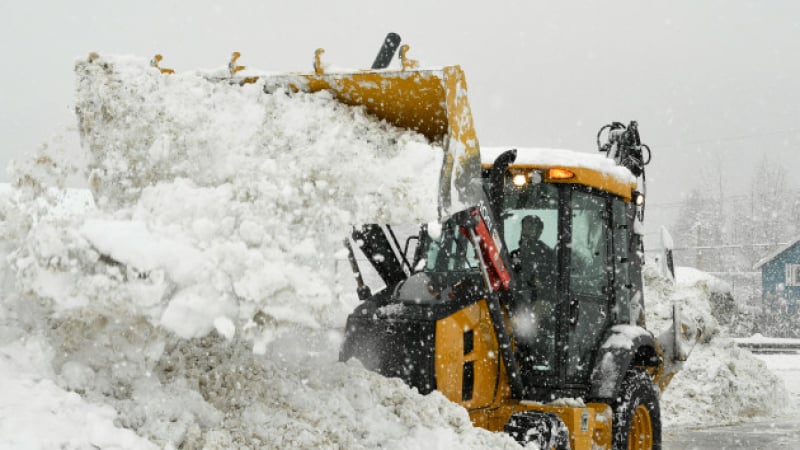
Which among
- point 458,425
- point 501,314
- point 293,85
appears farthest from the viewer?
point 501,314

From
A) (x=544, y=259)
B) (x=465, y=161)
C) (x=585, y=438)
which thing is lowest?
(x=585, y=438)

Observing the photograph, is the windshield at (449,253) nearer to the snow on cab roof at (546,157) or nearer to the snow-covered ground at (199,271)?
the snow on cab roof at (546,157)

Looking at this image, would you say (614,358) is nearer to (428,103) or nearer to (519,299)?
(519,299)

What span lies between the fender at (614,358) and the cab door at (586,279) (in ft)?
0.24

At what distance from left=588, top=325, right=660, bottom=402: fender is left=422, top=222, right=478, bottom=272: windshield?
1068 mm

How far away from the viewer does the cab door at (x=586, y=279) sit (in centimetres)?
494

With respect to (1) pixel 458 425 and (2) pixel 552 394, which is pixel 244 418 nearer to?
(1) pixel 458 425

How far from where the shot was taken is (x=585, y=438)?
4.72 m

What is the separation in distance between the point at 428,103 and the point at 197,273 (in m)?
1.54

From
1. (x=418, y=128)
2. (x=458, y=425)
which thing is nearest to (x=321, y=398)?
(x=458, y=425)

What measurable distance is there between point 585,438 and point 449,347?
3.68 feet

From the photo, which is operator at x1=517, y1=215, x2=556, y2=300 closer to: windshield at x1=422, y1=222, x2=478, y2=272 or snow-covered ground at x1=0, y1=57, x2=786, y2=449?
windshield at x1=422, y1=222, x2=478, y2=272

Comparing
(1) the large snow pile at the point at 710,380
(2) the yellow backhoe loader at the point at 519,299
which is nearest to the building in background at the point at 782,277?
(1) the large snow pile at the point at 710,380

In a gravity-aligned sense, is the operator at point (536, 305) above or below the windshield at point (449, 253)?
below
